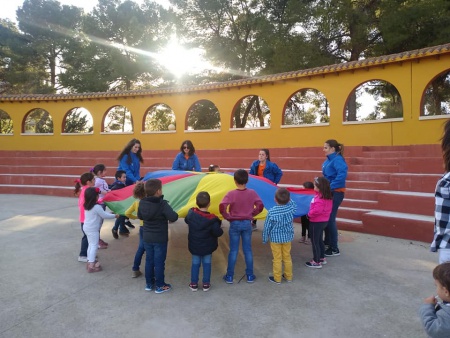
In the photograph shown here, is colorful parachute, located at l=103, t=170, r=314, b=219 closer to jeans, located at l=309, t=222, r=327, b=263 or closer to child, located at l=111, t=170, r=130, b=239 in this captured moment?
jeans, located at l=309, t=222, r=327, b=263

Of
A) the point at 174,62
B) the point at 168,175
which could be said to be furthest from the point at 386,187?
the point at 174,62

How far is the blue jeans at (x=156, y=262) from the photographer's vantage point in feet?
11.8

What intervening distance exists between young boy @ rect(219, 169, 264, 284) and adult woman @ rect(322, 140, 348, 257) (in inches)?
58.0

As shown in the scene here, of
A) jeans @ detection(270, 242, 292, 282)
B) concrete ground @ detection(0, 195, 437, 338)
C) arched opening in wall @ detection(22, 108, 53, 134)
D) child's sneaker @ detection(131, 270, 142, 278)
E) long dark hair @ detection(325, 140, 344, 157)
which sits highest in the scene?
arched opening in wall @ detection(22, 108, 53, 134)

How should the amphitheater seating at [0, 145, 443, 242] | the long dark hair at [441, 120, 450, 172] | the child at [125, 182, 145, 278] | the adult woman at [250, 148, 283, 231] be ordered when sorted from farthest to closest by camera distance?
the amphitheater seating at [0, 145, 443, 242] < the adult woman at [250, 148, 283, 231] < the child at [125, 182, 145, 278] < the long dark hair at [441, 120, 450, 172]

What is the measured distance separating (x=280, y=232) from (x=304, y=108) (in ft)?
62.0

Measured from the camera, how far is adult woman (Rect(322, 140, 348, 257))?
471 centimetres

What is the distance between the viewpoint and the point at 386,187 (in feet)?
24.2

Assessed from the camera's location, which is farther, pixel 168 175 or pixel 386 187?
pixel 386 187

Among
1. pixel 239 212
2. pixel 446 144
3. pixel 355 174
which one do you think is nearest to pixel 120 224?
pixel 239 212

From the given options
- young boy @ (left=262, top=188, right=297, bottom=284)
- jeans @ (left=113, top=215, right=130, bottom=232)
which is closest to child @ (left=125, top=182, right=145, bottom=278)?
young boy @ (left=262, top=188, right=297, bottom=284)

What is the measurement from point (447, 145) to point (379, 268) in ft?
9.08

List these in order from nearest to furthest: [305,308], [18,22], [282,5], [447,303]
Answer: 1. [447,303]
2. [305,308]
3. [282,5]
4. [18,22]

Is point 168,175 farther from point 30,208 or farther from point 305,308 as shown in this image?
point 30,208
